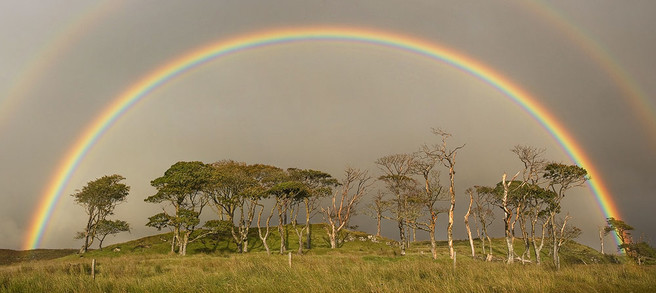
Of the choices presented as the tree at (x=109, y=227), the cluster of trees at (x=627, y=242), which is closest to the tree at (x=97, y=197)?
the tree at (x=109, y=227)

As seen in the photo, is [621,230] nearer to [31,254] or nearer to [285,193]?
[285,193]

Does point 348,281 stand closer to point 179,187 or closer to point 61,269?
point 61,269

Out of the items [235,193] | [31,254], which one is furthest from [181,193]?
[31,254]

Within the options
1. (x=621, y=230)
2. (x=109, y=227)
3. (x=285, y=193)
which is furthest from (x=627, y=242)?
(x=109, y=227)

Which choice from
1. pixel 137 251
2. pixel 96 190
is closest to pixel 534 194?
pixel 137 251

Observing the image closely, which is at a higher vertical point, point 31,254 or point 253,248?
point 31,254

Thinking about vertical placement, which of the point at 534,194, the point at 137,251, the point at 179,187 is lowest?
the point at 137,251

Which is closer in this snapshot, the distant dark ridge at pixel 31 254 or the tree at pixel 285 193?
the tree at pixel 285 193

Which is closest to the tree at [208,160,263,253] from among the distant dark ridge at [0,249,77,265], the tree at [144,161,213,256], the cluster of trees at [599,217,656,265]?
the tree at [144,161,213,256]

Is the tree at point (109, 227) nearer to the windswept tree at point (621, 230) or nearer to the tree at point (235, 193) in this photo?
the tree at point (235, 193)

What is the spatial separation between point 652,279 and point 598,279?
260 centimetres

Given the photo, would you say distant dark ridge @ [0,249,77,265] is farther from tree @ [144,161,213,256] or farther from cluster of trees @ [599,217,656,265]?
cluster of trees @ [599,217,656,265]

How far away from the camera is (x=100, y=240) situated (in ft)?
214

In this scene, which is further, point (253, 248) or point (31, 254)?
point (31, 254)
